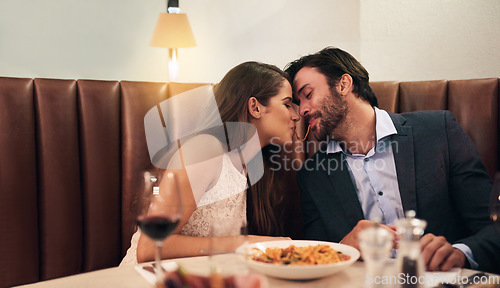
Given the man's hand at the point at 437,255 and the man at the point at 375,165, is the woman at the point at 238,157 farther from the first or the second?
the man's hand at the point at 437,255

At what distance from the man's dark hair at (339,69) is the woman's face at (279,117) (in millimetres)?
193

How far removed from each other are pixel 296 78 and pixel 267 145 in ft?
1.08

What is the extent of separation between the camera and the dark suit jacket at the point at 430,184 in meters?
1.58

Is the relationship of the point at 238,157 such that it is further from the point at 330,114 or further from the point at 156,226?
the point at 156,226

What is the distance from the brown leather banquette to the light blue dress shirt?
0.81ft

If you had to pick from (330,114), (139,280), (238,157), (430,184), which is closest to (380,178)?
(430,184)

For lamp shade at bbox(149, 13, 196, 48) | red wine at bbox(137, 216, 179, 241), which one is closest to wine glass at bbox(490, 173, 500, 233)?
red wine at bbox(137, 216, 179, 241)

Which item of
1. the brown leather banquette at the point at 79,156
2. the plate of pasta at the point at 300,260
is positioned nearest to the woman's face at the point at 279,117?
the brown leather banquette at the point at 79,156

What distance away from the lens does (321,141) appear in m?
1.98

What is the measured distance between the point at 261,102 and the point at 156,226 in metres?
1.07

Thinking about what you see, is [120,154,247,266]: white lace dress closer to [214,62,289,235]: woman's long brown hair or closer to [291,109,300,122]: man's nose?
[214,62,289,235]: woman's long brown hair

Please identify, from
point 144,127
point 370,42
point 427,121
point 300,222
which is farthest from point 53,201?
point 370,42

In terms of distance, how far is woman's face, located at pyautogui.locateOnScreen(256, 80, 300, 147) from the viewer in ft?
5.99

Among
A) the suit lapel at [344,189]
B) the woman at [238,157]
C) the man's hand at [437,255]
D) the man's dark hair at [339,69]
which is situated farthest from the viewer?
the man's dark hair at [339,69]
